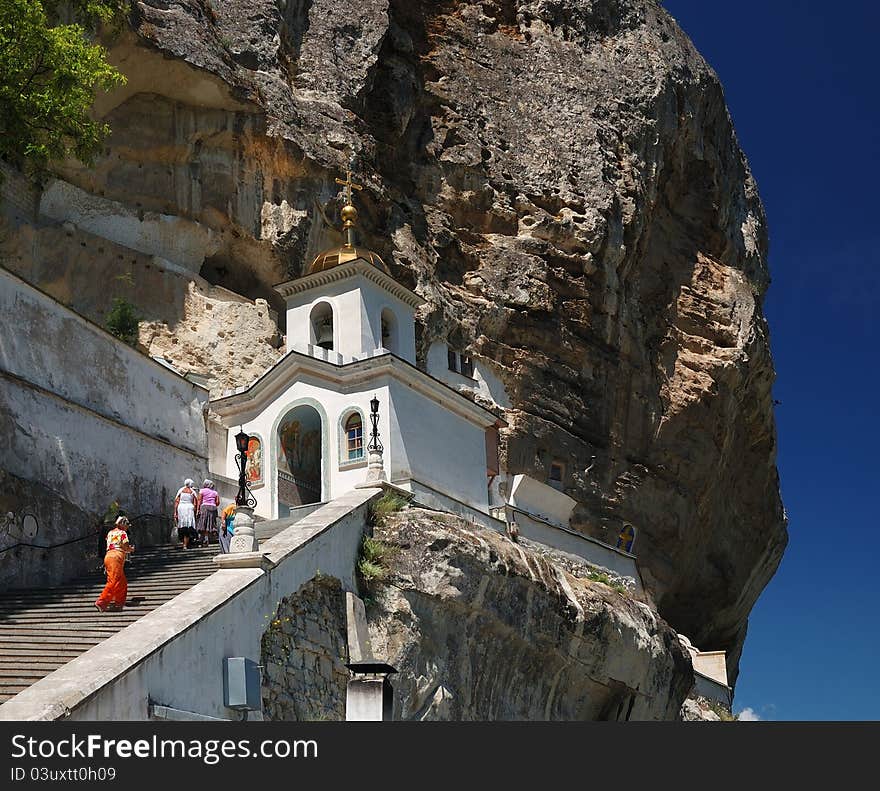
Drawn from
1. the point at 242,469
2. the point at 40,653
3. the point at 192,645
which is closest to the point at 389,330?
the point at 242,469

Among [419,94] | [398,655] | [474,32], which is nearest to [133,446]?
[398,655]

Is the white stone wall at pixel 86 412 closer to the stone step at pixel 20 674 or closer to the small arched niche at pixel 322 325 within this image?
the small arched niche at pixel 322 325

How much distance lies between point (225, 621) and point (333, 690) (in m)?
3.07

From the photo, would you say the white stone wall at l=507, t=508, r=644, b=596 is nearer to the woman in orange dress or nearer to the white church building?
the white church building

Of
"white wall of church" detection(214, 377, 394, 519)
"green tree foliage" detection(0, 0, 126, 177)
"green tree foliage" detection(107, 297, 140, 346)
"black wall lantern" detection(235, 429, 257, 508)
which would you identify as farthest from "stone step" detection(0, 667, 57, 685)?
"green tree foliage" detection(107, 297, 140, 346)

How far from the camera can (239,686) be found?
47.4 feet

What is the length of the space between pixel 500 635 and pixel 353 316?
8319 millimetres

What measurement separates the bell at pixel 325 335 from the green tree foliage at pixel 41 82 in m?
7.63

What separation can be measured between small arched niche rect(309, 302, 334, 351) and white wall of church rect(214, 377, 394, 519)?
10.1 feet

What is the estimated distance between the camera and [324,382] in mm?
24000

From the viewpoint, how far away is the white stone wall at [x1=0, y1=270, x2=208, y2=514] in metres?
18.6

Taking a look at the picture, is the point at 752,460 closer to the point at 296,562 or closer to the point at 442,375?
the point at 442,375
